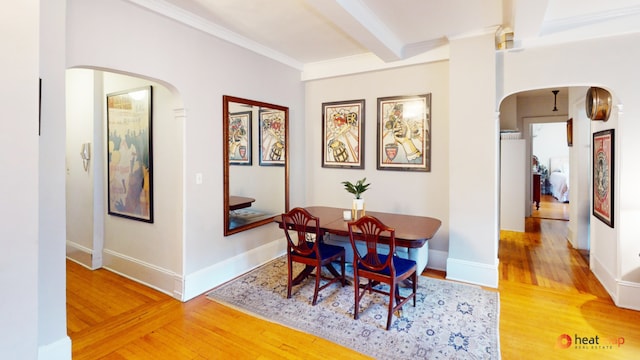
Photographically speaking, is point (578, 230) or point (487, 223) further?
point (578, 230)

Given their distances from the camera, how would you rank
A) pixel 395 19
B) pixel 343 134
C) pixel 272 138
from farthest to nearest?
pixel 343 134 < pixel 272 138 < pixel 395 19

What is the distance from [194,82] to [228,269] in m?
2.01

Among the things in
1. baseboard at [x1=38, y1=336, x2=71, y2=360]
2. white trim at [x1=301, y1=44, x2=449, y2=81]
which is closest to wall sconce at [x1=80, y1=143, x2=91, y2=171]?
baseboard at [x1=38, y1=336, x2=71, y2=360]

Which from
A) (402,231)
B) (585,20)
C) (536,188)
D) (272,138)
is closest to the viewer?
(402,231)

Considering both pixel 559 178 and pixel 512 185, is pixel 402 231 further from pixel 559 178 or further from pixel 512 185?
pixel 559 178

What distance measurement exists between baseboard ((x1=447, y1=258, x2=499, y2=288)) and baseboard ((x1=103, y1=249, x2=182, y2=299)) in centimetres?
287

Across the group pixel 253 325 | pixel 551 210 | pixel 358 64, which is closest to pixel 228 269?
pixel 253 325

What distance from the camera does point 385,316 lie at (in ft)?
8.96

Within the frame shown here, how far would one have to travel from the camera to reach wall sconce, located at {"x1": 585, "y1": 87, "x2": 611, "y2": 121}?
10.4ft

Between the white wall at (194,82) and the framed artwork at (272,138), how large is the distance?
22 cm

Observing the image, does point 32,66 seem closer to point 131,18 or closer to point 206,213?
point 131,18

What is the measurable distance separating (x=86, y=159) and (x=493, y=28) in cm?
481

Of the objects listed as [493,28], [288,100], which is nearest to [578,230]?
[493,28]

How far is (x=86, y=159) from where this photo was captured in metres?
3.92
